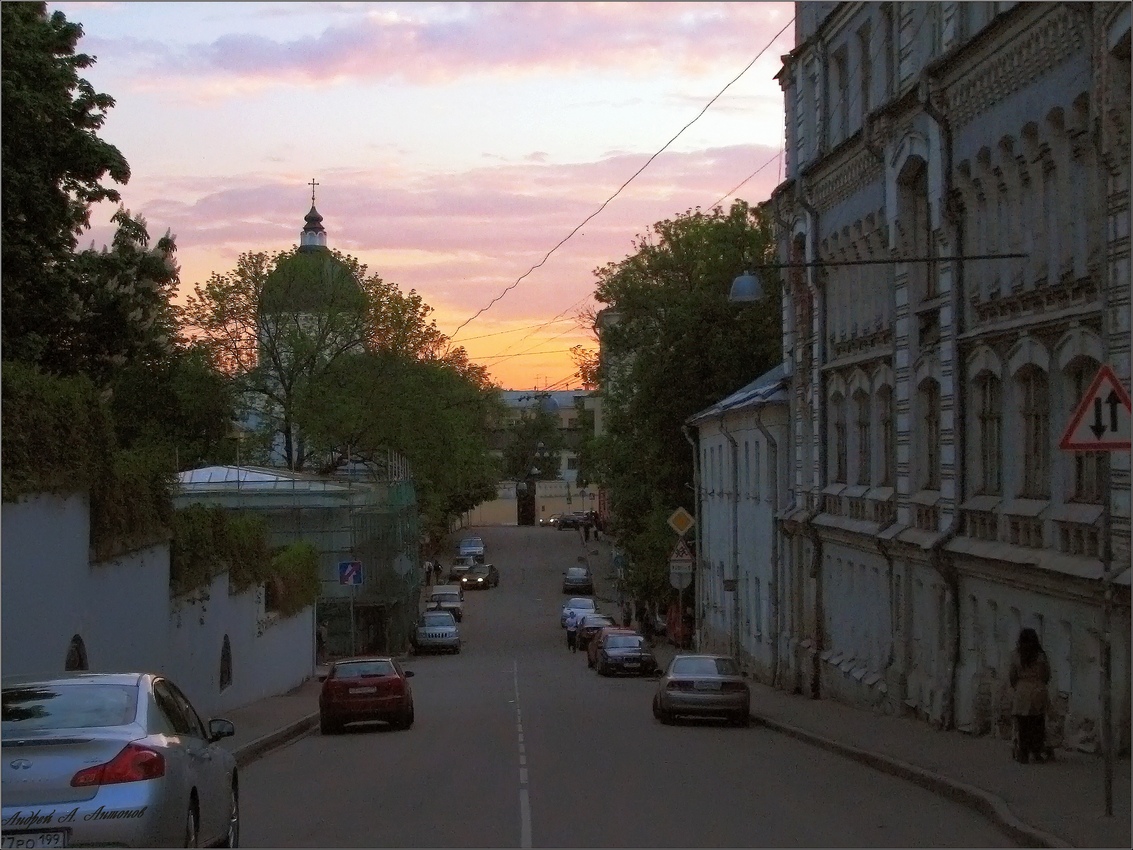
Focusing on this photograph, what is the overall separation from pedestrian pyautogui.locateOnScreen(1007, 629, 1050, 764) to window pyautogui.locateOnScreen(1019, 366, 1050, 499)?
301 centimetres

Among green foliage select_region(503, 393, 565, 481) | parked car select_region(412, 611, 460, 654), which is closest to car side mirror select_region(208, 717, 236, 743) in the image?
parked car select_region(412, 611, 460, 654)

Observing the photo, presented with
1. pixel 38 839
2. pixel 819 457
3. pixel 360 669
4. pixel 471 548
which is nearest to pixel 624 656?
pixel 819 457

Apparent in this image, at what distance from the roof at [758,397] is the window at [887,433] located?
8410 mm

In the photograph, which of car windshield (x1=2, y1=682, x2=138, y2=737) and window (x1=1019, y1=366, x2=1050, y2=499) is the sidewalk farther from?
car windshield (x1=2, y1=682, x2=138, y2=737)

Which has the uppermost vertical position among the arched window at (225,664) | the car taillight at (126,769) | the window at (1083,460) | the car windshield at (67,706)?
the window at (1083,460)

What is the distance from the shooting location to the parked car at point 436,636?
6097cm

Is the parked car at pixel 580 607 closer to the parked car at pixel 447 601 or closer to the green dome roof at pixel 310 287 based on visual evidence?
the parked car at pixel 447 601

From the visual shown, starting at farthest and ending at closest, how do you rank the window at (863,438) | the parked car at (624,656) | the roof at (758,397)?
the parked car at (624,656)
the roof at (758,397)
the window at (863,438)

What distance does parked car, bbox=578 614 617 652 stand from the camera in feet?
191

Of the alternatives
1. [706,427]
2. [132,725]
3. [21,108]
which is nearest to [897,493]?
[21,108]

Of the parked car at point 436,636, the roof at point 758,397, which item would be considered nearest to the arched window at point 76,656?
the roof at point 758,397

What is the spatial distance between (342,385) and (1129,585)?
5127 cm

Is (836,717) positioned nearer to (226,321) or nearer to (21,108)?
(21,108)

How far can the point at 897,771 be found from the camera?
61.3 feet
